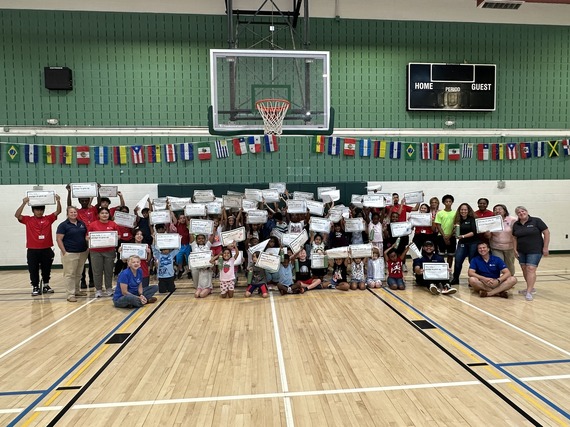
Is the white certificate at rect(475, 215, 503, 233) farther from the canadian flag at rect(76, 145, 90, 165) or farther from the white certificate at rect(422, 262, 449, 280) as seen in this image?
the canadian flag at rect(76, 145, 90, 165)

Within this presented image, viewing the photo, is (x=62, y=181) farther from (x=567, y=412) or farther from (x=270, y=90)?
(x=567, y=412)

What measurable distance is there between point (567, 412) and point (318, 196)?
7.66 m

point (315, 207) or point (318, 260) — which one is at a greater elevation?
point (315, 207)

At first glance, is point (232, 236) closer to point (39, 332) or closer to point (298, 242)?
point (298, 242)

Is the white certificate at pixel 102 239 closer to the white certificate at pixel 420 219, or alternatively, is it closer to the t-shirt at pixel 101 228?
the t-shirt at pixel 101 228

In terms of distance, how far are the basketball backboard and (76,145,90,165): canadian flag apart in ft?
16.9

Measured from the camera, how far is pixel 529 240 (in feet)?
23.5

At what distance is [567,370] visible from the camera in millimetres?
4332

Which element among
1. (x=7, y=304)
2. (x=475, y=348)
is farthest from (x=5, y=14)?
(x=475, y=348)

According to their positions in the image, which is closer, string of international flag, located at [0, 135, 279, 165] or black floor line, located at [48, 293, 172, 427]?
black floor line, located at [48, 293, 172, 427]

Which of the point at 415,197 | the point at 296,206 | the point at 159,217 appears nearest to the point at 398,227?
the point at 415,197

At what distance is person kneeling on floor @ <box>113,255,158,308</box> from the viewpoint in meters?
6.86

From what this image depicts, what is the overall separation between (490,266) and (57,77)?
11976 mm

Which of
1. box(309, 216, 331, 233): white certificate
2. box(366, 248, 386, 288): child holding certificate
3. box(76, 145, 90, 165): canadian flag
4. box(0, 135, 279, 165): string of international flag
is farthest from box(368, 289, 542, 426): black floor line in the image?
box(76, 145, 90, 165): canadian flag
